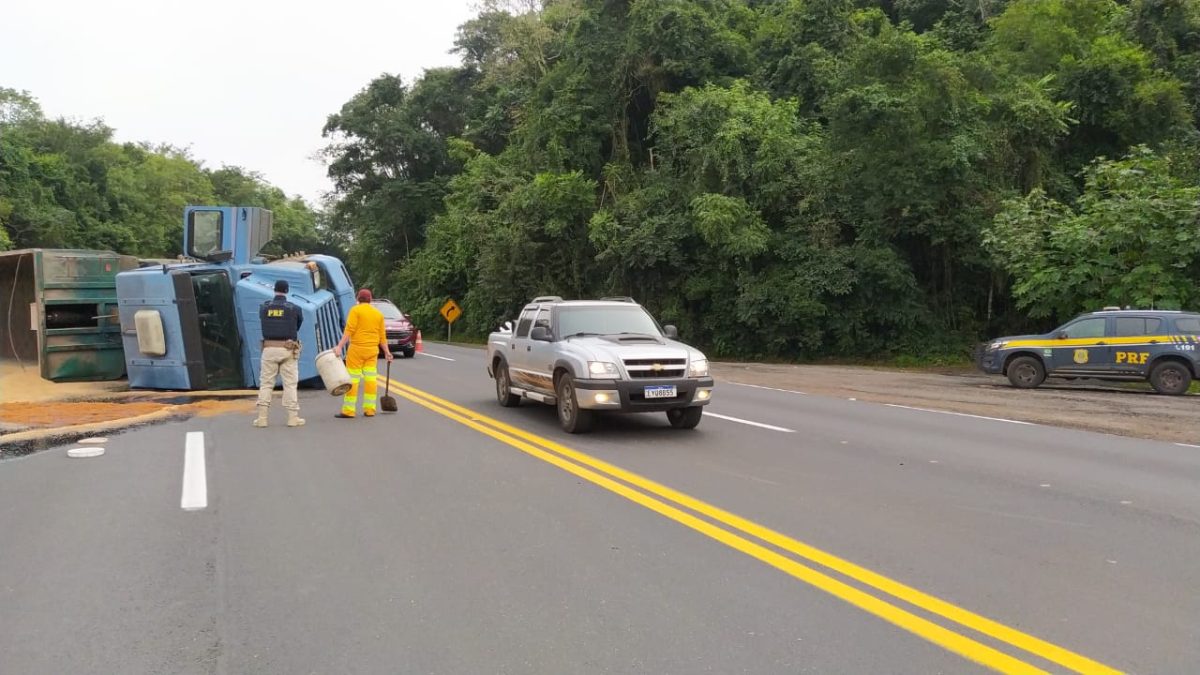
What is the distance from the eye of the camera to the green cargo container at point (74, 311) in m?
16.2

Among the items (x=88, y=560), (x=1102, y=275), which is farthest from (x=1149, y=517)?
(x=1102, y=275)

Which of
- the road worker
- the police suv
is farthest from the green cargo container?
the police suv

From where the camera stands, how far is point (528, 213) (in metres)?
37.8

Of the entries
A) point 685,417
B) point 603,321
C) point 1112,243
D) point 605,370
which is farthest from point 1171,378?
point 605,370

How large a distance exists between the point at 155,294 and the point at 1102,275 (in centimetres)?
2137

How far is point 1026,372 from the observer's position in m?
18.6

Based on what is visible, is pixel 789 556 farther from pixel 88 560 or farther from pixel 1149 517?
pixel 88 560

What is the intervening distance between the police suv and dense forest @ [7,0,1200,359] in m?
Result: 3.82

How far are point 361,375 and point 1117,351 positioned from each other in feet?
49.1

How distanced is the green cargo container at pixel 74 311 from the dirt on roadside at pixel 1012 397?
532 inches

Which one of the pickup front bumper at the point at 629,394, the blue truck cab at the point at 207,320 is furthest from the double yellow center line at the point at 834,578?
the blue truck cab at the point at 207,320

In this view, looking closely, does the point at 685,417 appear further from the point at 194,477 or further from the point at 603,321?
the point at 194,477

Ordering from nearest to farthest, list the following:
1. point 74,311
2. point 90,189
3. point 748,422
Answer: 1. point 748,422
2. point 74,311
3. point 90,189

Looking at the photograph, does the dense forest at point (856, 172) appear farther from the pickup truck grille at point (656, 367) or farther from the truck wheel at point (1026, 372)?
the pickup truck grille at point (656, 367)
